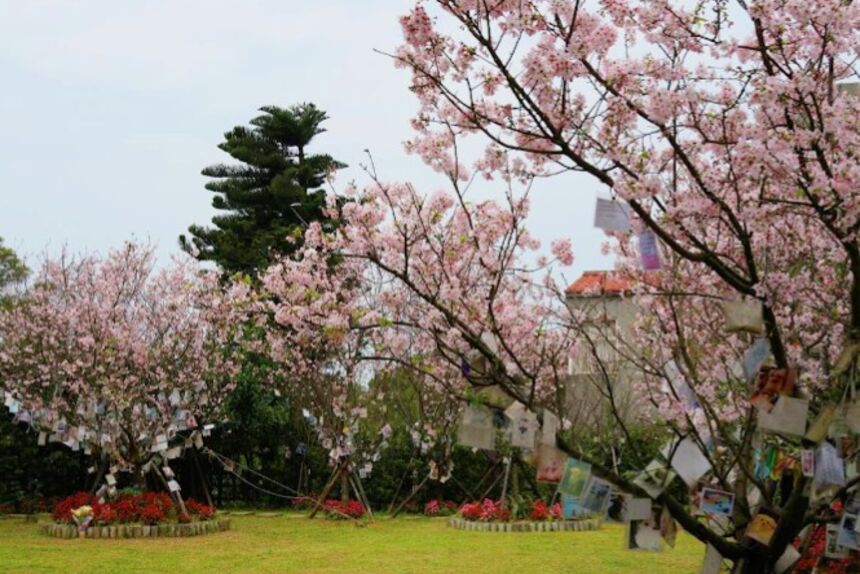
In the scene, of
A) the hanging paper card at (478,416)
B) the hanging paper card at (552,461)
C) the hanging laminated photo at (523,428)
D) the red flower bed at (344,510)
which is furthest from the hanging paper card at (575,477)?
the red flower bed at (344,510)

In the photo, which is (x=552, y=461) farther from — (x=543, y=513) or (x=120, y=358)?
(x=120, y=358)

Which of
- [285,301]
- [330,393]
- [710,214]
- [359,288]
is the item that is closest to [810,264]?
[710,214]

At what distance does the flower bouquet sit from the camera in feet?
34.9

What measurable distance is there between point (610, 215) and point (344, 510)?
1068cm

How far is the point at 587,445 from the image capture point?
47.5ft

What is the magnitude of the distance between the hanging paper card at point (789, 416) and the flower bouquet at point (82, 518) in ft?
29.0

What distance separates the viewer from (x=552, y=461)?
372 cm

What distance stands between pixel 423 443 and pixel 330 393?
1653 millimetres

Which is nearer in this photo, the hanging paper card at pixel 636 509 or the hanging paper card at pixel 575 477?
the hanging paper card at pixel 575 477

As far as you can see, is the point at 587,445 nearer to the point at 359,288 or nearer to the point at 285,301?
the point at 359,288

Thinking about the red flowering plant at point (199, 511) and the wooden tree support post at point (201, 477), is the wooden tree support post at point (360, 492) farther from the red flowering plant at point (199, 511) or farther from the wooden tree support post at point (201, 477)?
the red flowering plant at point (199, 511)

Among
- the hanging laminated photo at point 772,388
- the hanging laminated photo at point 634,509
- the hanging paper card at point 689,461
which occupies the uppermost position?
the hanging laminated photo at point 772,388

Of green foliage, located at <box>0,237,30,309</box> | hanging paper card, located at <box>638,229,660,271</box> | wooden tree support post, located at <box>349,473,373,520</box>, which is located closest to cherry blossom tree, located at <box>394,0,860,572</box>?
hanging paper card, located at <box>638,229,660,271</box>

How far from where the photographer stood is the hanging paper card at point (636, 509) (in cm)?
385
